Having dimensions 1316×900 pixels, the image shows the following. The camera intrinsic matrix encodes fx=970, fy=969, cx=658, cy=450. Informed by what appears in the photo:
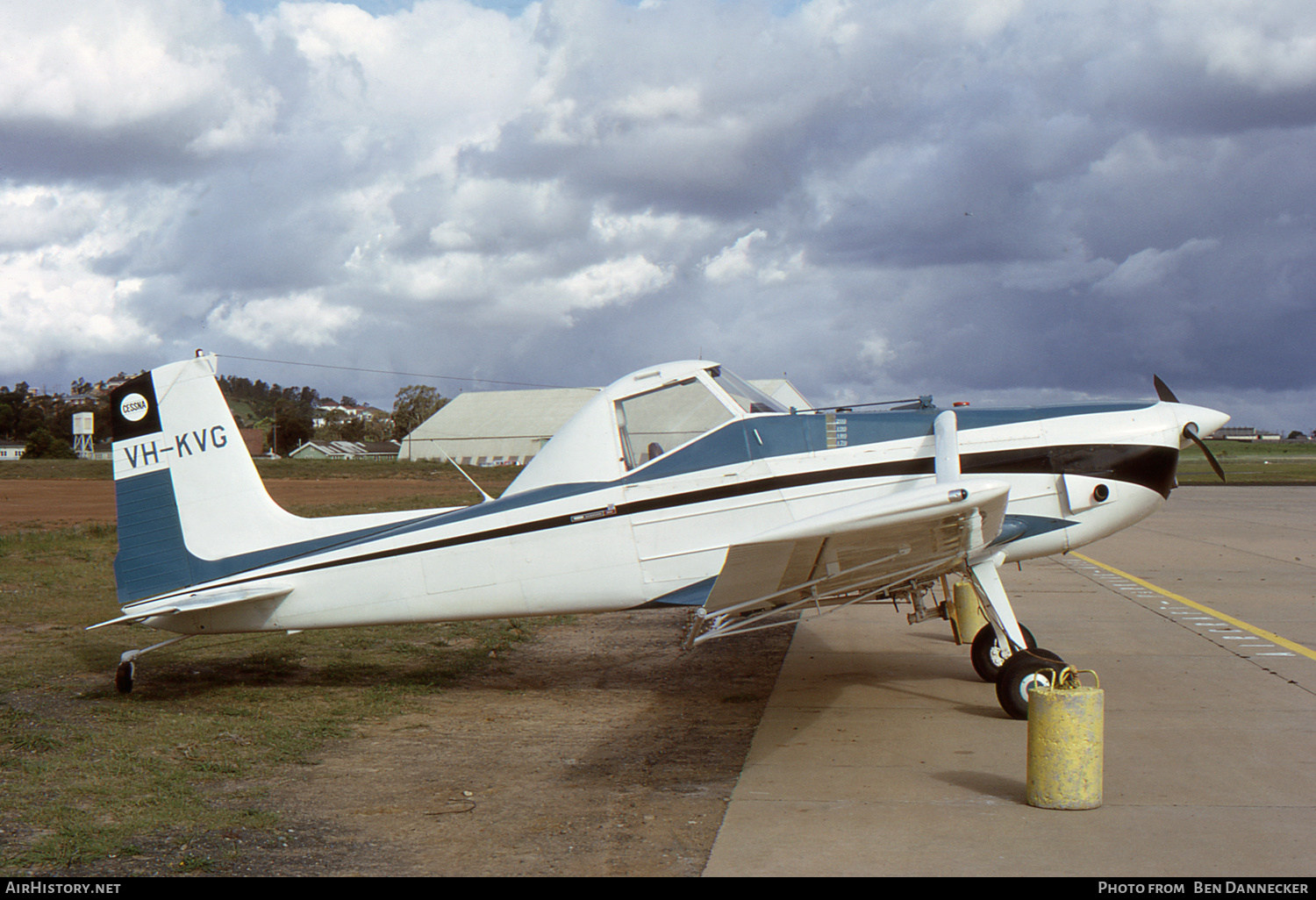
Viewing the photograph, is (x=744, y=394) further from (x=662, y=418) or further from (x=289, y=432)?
(x=289, y=432)

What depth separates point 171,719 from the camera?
677 centimetres

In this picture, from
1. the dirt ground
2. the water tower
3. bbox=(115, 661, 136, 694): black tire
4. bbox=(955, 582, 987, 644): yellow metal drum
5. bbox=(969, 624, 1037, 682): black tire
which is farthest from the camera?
the water tower

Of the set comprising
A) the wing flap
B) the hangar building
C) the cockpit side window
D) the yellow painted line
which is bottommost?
the yellow painted line

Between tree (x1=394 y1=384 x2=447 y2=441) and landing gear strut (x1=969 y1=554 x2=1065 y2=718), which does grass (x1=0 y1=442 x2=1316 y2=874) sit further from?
tree (x1=394 y1=384 x2=447 y2=441)

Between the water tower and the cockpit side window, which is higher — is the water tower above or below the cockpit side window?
above

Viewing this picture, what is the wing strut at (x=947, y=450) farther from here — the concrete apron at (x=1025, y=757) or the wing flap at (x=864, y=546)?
the concrete apron at (x=1025, y=757)

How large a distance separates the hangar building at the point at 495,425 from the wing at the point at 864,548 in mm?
59131

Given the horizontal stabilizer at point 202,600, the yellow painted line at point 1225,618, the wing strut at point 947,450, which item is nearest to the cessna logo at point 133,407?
the horizontal stabilizer at point 202,600

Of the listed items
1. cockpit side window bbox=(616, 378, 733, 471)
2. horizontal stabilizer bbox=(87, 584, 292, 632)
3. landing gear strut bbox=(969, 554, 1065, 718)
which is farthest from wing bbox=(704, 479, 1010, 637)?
horizontal stabilizer bbox=(87, 584, 292, 632)

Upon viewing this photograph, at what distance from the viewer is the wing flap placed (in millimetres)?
4875

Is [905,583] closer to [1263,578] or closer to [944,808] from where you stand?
[944,808]

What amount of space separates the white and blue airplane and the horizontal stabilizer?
0.02 meters

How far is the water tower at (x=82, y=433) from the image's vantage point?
63.9 metres
